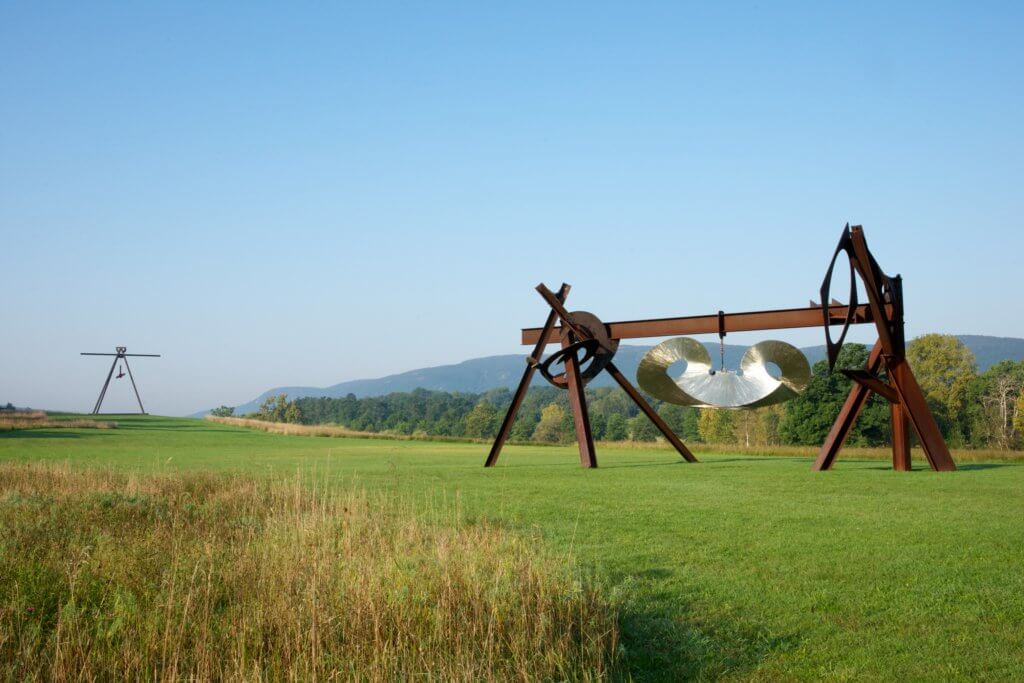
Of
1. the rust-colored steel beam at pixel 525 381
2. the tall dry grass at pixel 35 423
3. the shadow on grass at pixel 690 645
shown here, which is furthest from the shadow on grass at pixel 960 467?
the tall dry grass at pixel 35 423

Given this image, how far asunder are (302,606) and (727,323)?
47.3ft

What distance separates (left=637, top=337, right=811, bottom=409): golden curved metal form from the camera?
1864cm

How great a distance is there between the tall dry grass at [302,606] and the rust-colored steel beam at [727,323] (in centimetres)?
1091

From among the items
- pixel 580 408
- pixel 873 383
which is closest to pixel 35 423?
pixel 580 408

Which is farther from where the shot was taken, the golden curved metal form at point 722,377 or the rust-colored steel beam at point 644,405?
the rust-colored steel beam at point 644,405

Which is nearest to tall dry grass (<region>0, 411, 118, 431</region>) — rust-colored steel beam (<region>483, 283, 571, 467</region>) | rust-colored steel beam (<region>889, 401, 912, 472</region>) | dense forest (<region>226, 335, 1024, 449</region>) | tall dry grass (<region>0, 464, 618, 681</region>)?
dense forest (<region>226, 335, 1024, 449</region>)

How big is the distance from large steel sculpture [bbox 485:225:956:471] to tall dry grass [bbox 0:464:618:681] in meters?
10.2

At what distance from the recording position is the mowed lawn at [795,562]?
5828mm

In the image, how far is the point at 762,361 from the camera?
19.6 metres

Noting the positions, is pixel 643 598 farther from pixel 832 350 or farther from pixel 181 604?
pixel 832 350

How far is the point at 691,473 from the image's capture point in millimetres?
18406

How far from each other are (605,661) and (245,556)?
410cm

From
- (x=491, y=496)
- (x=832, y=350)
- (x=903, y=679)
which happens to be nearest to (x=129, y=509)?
(x=491, y=496)

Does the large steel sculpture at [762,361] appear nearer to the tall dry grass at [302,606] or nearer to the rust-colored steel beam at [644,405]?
the rust-colored steel beam at [644,405]
